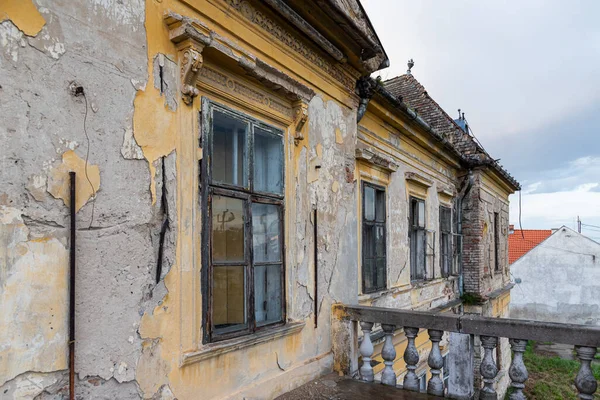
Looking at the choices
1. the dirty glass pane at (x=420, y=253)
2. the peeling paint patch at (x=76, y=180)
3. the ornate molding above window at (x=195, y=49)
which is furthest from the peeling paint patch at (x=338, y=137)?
the dirty glass pane at (x=420, y=253)

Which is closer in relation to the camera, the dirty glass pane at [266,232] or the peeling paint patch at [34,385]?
the peeling paint patch at [34,385]

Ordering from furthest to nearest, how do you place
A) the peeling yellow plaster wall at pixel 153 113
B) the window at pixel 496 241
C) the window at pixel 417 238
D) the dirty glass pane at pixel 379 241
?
1. the window at pixel 496 241
2. the window at pixel 417 238
3. the dirty glass pane at pixel 379 241
4. the peeling yellow plaster wall at pixel 153 113

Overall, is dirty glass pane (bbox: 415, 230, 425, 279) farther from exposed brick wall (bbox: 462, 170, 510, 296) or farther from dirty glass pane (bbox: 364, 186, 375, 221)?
exposed brick wall (bbox: 462, 170, 510, 296)

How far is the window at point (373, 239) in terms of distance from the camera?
577cm

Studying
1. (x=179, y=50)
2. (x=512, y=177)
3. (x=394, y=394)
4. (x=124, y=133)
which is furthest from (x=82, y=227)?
(x=512, y=177)

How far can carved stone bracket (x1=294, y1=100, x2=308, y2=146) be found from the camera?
3773 mm

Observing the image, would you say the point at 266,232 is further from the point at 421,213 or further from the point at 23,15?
the point at 421,213

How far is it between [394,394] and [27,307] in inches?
114

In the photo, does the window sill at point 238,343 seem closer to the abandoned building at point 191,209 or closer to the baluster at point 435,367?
the abandoned building at point 191,209

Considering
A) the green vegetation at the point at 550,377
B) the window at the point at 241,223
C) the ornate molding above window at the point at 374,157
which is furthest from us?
the green vegetation at the point at 550,377

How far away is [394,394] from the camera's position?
357 cm

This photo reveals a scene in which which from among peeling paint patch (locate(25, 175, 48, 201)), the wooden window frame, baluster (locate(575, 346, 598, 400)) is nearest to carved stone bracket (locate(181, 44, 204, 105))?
peeling paint patch (locate(25, 175, 48, 201))

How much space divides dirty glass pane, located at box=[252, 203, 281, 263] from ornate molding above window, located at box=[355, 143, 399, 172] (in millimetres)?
2188

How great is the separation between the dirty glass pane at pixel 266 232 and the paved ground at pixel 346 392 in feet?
3.77
